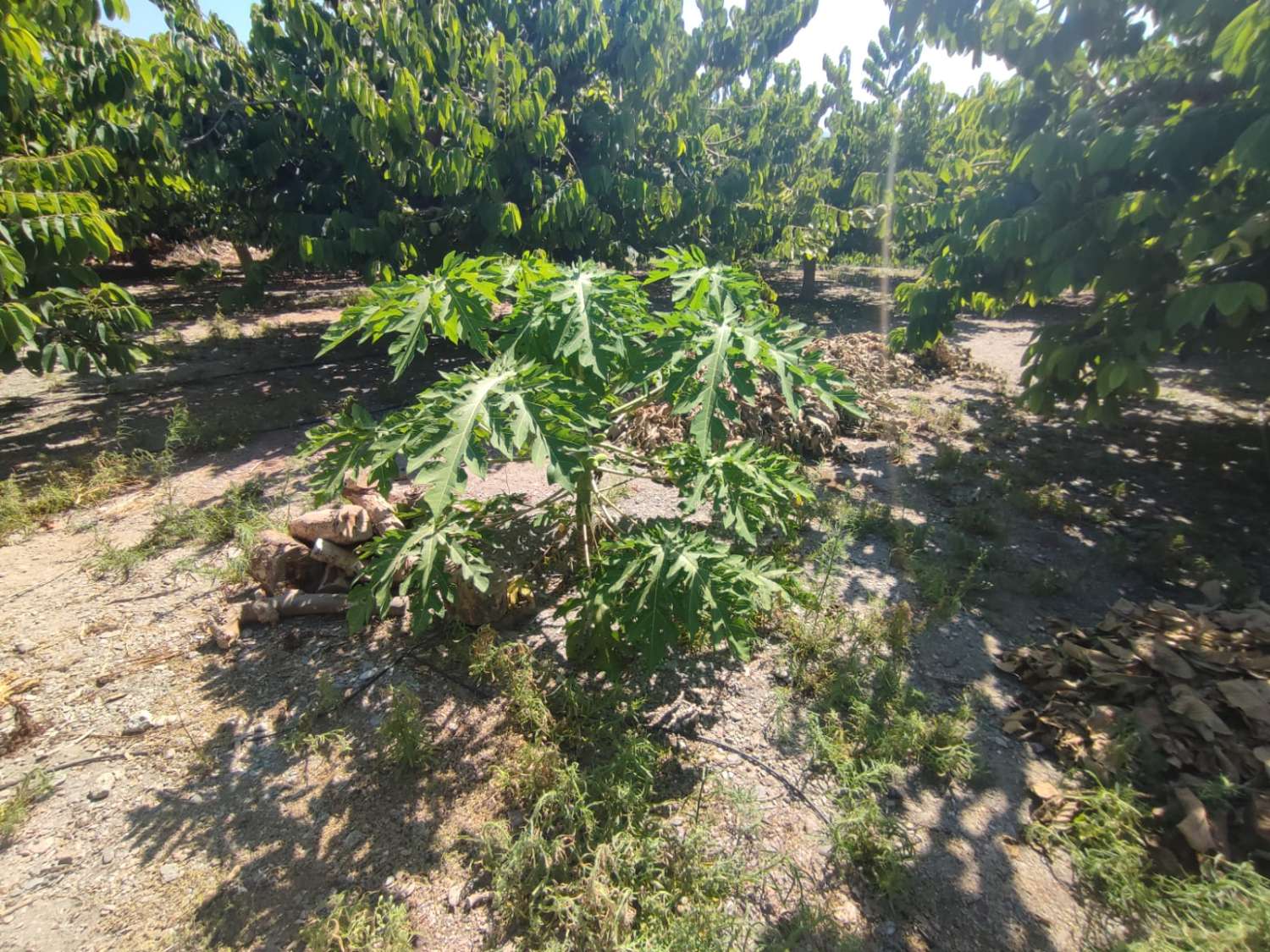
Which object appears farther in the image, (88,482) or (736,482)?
(88,482)

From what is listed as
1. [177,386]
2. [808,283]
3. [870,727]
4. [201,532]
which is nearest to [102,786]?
[201,532]

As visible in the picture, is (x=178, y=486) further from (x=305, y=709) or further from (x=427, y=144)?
(x=427, y=144)

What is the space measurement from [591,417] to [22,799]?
8.36 feet

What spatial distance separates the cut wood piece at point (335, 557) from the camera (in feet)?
10.3

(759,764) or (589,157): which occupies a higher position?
(589,157)

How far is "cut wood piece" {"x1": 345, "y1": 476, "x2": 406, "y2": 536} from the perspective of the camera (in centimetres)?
324

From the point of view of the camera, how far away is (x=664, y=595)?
2205mm

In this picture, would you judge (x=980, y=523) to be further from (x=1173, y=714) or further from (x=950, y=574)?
Result: (x=1173, y=714)

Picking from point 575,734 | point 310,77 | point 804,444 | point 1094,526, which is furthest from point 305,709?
point 310,77

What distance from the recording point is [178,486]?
173 inches

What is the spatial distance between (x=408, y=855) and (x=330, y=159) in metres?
7.17

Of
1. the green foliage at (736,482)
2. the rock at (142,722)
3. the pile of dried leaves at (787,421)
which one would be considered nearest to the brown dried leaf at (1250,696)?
the green foliage at (736,482)

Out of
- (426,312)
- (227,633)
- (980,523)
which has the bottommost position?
(980,523)

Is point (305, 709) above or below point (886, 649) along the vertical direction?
above
